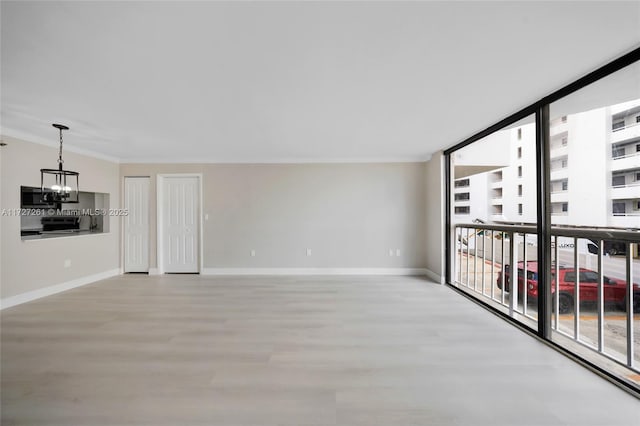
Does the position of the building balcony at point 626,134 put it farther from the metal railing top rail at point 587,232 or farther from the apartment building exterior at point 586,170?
the metal railing top rail at point 587,232

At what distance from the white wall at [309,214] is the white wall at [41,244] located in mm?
777

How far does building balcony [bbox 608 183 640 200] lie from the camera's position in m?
2.01

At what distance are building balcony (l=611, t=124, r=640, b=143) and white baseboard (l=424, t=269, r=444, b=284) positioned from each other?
10.4ft

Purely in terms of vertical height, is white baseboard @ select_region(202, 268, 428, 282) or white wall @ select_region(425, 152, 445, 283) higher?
white wall @ select_region(425, 152, 445, 283)

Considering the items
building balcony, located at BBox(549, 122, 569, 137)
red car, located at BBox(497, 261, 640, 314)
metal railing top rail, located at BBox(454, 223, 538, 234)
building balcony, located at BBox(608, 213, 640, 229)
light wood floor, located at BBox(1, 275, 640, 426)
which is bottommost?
light wood floor, located at BBox(1, 275, 640, 426)

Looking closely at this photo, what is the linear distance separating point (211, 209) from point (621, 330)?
21.0 feet

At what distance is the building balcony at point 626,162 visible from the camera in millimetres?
2012

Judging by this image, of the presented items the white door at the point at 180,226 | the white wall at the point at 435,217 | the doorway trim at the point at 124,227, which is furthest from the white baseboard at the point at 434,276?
the doorway trim at the point at 124,227

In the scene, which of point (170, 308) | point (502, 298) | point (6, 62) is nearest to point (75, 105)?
point (6, 62)

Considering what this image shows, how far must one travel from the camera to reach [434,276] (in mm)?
5035

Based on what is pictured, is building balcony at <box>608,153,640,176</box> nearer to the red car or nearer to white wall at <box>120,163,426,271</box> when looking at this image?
the red car

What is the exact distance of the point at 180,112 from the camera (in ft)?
9.98

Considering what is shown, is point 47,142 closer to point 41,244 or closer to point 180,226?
point 41,244

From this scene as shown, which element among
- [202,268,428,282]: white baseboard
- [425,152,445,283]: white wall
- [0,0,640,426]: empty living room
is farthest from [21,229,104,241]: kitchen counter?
[425,152,445,283]: white wall
